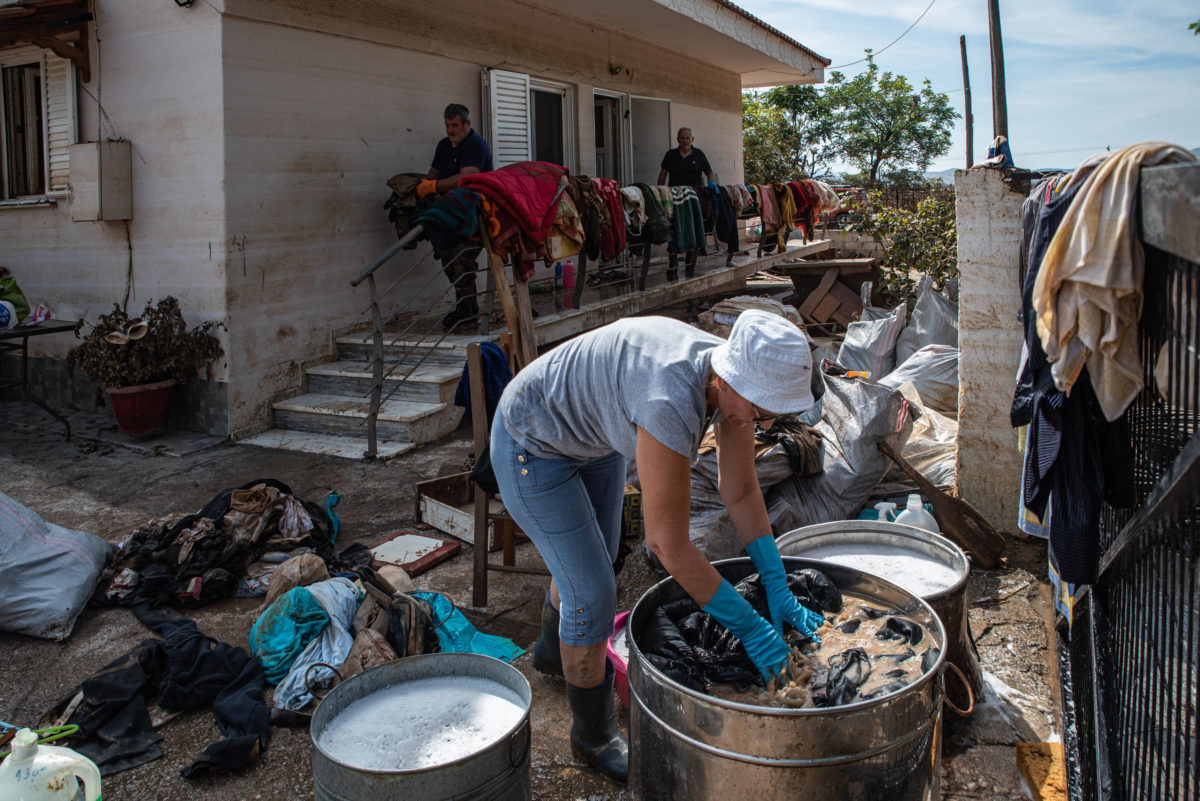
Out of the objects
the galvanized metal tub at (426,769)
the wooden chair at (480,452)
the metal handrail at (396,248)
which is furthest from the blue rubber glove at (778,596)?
the metal handrail at (396,248)

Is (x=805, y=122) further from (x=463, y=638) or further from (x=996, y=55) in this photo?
(x=463, y=638)

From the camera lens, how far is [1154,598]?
6.11 ft

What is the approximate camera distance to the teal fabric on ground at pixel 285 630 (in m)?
3.38

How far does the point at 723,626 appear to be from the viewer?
2.38 metres

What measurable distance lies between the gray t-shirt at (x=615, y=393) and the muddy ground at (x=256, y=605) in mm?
1143

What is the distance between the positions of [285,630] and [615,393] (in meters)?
1.91

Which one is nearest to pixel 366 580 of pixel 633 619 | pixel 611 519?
pixel 611 519

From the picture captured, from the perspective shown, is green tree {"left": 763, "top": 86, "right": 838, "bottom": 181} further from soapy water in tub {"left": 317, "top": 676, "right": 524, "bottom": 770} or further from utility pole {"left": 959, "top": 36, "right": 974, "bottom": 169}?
soapy water in tub {"left": 317, "top": 676, "right": 524, "bottom": 770}

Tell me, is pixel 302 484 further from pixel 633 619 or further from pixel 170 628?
pixel 633 619

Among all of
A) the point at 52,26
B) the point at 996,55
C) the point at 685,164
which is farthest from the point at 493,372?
the point at 996,55

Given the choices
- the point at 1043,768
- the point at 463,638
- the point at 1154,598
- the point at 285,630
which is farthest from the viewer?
the point at 463,638

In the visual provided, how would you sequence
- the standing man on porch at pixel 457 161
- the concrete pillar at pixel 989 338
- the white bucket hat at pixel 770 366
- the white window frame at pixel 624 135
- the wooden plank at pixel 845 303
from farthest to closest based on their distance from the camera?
the white window frame at pixel 624 135 → the wooden plank at pixel 845 303 → the standing man on porch at pixel 457 161 → the concrete pillar at pixel 989 338 → the white bucket hat at pixel 770 366

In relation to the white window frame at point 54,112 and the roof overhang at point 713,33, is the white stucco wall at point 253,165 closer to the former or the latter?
the white window frame at point 54,112

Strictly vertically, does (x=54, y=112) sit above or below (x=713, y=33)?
below
